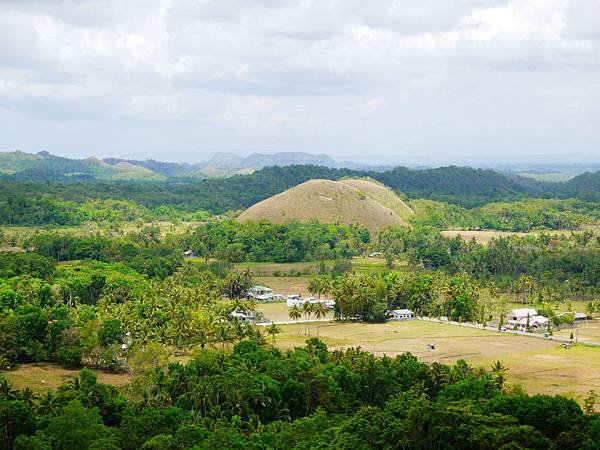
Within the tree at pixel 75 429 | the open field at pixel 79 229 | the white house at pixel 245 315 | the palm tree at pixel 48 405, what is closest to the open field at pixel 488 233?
the open field at pixel 79 229

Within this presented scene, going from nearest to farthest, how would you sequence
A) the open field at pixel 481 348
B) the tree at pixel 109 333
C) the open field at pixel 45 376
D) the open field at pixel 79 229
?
the open field at pixel 45 376
the open field at pixel 481 348
the tree at pixel 109 333
the open field at pixel 79 229

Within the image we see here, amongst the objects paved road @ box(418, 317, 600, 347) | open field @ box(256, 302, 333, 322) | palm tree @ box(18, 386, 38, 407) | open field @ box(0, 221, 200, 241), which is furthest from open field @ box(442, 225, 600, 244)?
palm tree @ box(18, 386, 38, 407)

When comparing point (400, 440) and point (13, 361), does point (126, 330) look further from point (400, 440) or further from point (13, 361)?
point (400, 440)

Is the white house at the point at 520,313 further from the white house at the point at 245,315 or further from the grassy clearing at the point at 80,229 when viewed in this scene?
the grassy clearing at the point at 80,229

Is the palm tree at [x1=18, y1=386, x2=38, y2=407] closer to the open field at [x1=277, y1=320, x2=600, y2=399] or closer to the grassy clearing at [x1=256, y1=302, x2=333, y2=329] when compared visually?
the open field at [x1=277, y1=320, x2=600, y2=399]

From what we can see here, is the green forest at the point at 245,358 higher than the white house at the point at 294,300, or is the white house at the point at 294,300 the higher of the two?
the green forest at the point at 245,358

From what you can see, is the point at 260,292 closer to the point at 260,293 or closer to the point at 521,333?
the point at 260,293

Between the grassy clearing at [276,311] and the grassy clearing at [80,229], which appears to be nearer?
the grassy clearing at [276,311]
